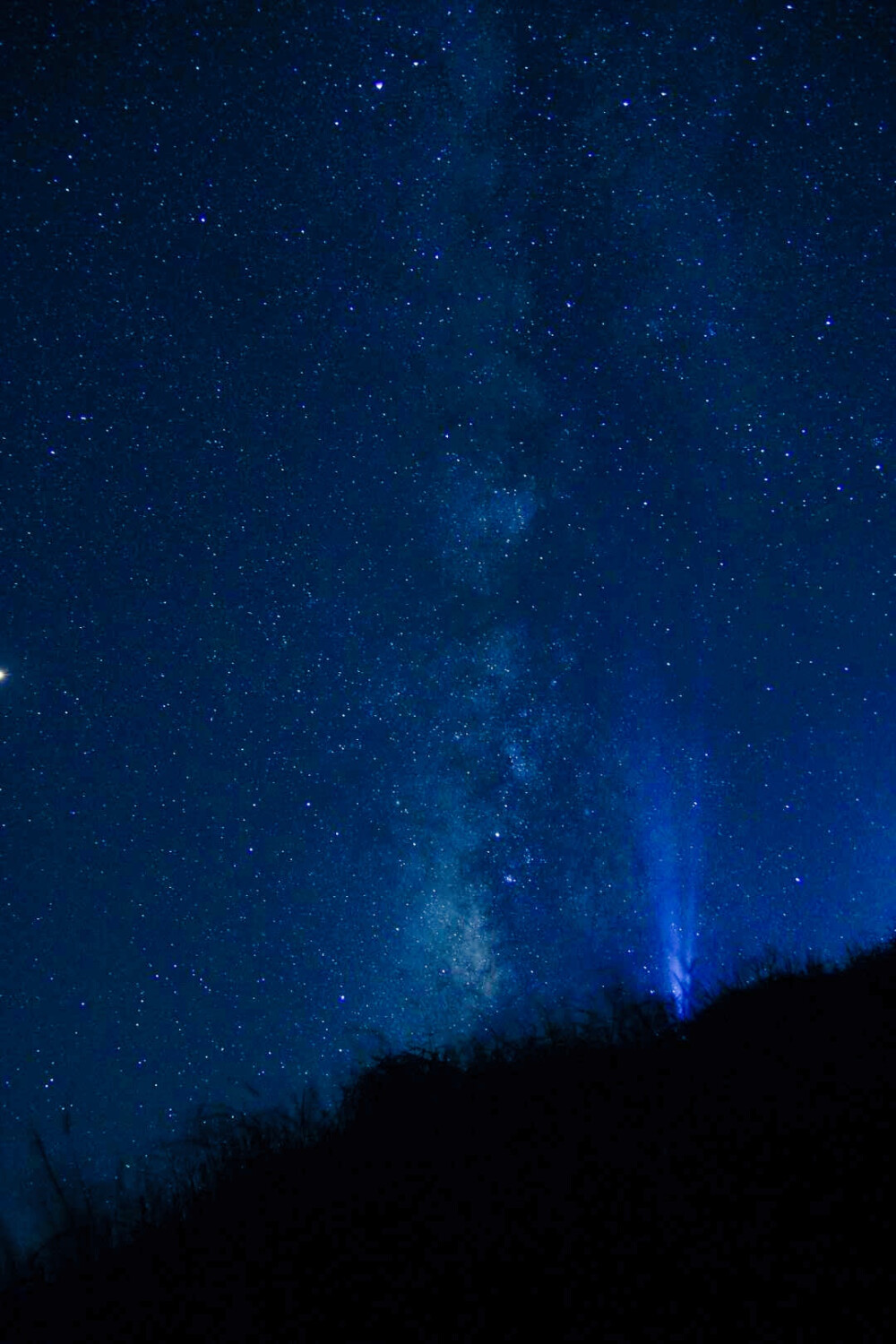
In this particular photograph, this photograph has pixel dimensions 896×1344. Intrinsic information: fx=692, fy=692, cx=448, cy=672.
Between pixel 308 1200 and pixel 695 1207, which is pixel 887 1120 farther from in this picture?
→ pixel 308 1200

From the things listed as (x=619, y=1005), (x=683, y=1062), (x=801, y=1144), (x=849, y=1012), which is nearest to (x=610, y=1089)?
(x=683, y=1062)

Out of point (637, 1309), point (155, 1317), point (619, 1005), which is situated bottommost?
point (637, 1309)

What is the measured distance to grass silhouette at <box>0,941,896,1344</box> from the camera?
5.10 feet

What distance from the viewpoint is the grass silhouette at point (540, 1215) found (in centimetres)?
155

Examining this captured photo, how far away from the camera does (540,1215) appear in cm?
193

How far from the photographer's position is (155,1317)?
198 centimetres

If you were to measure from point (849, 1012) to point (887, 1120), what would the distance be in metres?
1.37

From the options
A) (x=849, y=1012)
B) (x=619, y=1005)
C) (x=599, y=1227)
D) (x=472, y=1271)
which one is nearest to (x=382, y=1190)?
(x=472, y=1271)

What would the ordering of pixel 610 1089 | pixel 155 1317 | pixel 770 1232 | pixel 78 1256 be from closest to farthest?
1. pixel 770 1232
2. pixel 155 1317
3. pixel 78 1256
4. pixel 610 1089

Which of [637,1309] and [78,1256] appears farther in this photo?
[78,1256]

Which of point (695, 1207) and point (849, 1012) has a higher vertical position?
point (849, 1012)

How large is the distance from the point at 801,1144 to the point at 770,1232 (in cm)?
45

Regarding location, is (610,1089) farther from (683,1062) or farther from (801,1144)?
(801,1144)

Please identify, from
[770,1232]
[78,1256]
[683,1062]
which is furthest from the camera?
[683,1062]
